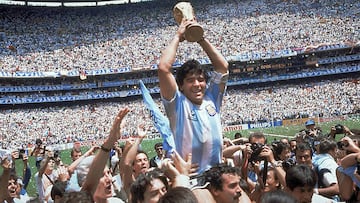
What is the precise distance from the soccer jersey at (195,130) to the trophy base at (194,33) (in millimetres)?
462

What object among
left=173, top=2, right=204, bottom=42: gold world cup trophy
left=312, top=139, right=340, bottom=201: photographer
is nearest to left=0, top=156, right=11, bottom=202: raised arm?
left=173, top=2, right=204, bottom=42: gold world cup trophy

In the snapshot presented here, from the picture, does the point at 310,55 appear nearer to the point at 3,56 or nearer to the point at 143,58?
the point at 143,58

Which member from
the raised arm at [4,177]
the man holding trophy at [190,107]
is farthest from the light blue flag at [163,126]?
the raised arm at [4,177]

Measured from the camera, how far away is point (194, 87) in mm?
3574

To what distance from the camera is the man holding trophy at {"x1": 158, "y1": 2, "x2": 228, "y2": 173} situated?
351cm

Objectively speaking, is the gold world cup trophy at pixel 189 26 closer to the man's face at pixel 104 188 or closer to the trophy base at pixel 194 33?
the trophy base at pixel 194 33

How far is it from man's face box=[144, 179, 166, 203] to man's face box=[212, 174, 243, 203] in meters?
0.49

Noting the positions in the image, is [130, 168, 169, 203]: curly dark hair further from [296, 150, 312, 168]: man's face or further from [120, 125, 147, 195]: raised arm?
[296, 150, 312, 168]: man's face

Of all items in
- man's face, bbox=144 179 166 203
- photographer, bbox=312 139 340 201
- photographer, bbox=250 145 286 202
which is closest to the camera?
man's face, bbox=144 179 166 203

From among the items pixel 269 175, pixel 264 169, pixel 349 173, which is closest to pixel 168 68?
pixel 264 169

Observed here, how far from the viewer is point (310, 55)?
→ 172 ft

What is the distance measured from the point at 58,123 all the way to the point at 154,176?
43.3 m

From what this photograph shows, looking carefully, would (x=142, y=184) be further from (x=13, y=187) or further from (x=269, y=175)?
(x=13, y=187)

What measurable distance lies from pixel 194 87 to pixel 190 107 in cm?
17
